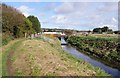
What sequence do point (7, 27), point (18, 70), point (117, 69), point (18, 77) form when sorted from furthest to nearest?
point (7, 27) → point (117, 69) → point (18, 70) → point (18, 77)

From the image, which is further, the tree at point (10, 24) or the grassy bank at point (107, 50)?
the tree at point (10, 24)

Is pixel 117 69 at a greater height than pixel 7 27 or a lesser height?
lesser

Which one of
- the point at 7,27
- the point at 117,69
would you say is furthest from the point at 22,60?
the point at 7,27

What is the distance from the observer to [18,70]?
21250 millimetres

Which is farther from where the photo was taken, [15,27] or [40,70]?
[15,27]

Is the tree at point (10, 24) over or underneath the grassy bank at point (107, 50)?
over

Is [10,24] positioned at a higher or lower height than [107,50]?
higher

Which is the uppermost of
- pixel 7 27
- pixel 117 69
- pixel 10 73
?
pixel 7 27

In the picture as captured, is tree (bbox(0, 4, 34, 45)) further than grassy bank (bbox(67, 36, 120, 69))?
Yes

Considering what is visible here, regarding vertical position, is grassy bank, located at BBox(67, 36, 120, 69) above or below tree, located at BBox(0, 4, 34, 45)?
below

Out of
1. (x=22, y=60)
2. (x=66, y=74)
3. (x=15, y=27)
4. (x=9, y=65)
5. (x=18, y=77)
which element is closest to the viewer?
(x=18, y=77)

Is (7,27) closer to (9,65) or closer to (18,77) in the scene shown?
(9,65)

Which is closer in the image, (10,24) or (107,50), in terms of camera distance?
(10,24)

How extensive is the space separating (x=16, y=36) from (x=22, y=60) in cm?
3496
